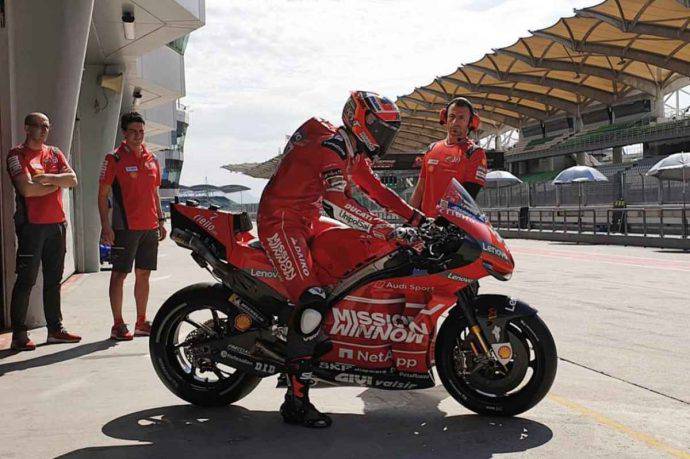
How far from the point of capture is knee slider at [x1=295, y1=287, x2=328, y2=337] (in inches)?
157

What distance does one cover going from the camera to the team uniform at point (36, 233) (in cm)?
618

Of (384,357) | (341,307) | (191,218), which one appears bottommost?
(384,357)

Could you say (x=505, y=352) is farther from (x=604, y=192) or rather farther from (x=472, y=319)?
(x=604, y=192)

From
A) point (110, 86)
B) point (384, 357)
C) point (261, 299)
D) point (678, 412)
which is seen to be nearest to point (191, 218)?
point (261, 299)

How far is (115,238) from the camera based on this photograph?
21.7ft

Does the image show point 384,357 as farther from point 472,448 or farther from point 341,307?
point 472,448

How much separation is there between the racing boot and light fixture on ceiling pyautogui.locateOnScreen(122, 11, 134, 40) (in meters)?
10.4

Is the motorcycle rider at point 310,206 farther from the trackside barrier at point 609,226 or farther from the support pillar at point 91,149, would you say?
the trackside barrier at point 609,226

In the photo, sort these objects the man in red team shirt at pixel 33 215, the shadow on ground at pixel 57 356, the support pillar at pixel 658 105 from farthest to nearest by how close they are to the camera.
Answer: the support pillar at pixel 658 105 < the man in red team shirt at pixel 33 215 < the shadow on ground at pixel 57 356

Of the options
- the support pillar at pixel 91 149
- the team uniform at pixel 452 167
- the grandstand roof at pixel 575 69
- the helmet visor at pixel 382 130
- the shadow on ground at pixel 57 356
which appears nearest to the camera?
the helmet visor at pixel 382 130

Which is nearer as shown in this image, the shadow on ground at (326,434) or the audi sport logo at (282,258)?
the shadow on ground at (326,434)

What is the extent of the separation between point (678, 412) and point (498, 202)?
33.7 m

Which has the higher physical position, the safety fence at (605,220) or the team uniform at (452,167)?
the team uniform at (452,167)

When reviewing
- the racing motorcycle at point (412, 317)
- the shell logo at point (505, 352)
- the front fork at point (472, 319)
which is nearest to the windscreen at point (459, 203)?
the racing motorcycle at point (412, 317)
